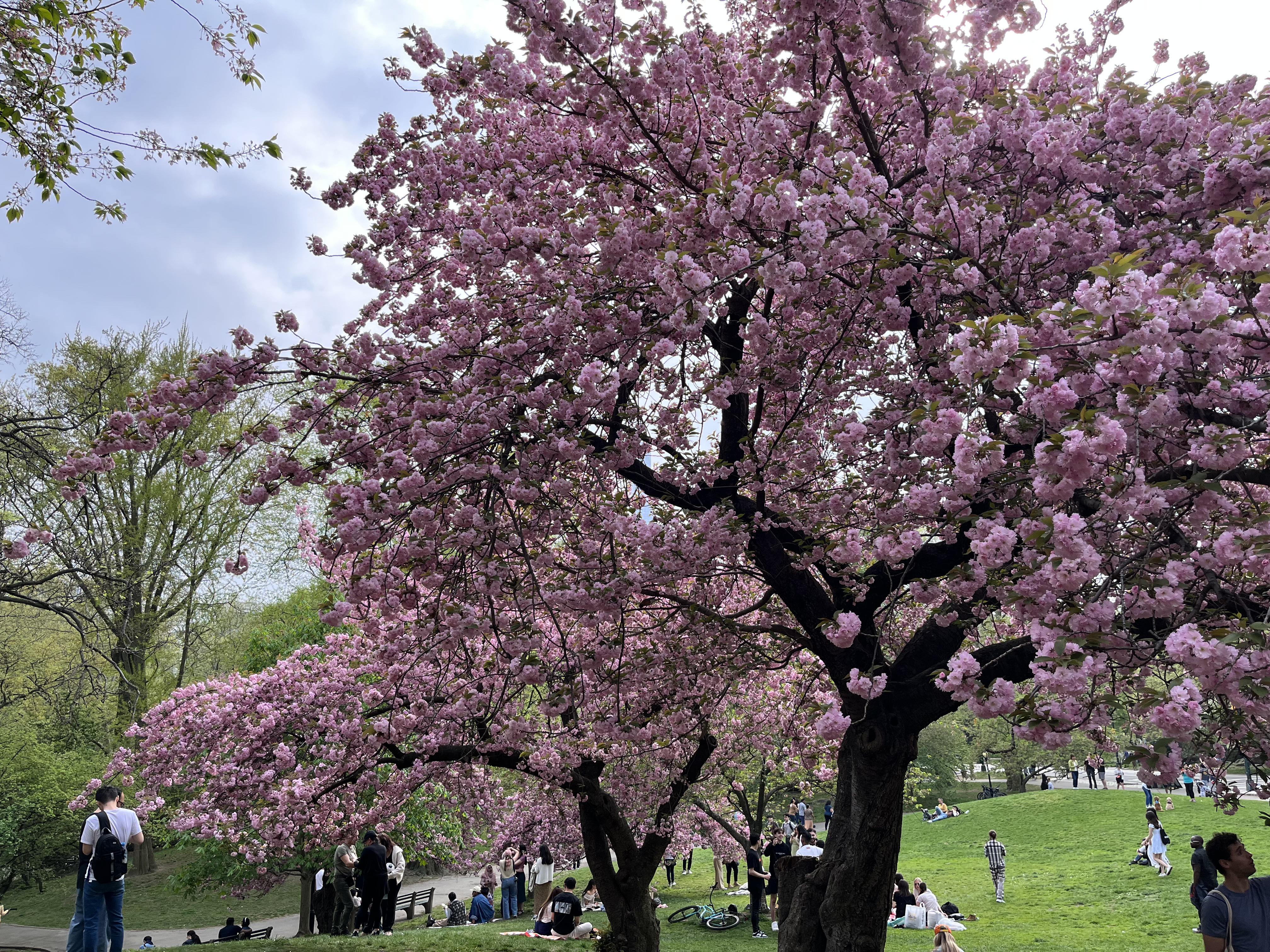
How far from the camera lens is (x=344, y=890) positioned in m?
11.7

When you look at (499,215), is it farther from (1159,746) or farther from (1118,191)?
(1159,746)

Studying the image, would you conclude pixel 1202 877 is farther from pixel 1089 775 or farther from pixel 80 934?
pixel 1089 775

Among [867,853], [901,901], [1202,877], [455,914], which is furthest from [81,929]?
[901,901]

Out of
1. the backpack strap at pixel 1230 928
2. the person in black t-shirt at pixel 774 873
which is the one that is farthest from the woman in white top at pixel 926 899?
the backpack strap at pixel 1230 928

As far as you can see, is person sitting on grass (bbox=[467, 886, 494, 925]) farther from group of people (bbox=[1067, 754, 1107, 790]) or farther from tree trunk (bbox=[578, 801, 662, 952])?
group of people (bbox=[1067, 754, 1107, 790])

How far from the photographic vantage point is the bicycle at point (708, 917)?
15.7m

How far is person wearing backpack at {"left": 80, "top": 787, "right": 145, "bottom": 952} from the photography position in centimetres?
688

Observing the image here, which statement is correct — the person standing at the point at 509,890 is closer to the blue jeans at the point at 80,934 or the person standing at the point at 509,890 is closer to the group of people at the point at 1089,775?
the blue jeans at the point at 80,934

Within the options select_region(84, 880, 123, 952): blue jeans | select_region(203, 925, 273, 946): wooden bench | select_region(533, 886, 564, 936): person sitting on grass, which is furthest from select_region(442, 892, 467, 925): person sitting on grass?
select_region(84, 880, 123, 952): blue jeans

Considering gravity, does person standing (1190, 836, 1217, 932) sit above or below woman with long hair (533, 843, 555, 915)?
above

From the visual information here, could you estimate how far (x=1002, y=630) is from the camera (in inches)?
315

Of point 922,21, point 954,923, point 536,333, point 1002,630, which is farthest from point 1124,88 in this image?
point 954,923

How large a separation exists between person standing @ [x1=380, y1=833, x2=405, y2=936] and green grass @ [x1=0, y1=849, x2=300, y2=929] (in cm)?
875

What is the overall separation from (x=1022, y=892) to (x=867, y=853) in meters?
14.3
